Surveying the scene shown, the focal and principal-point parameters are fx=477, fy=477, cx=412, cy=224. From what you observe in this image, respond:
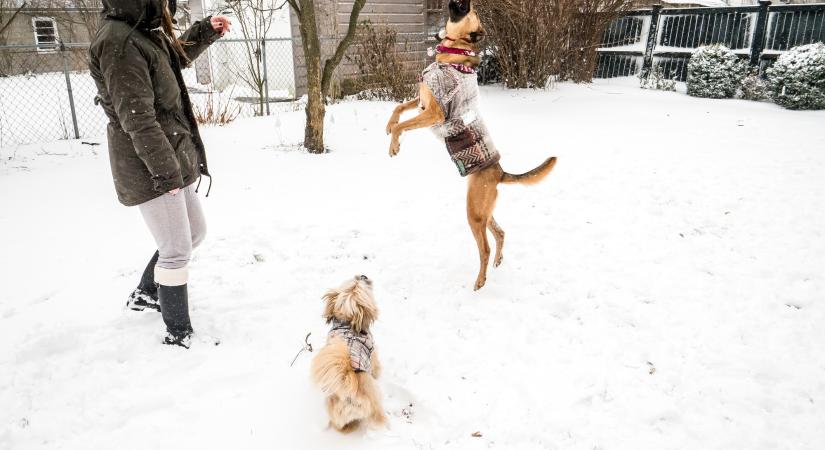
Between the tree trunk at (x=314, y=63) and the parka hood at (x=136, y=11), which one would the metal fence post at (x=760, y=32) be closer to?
the tree trunk at (x=314, y=63)

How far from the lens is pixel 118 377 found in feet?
8.31

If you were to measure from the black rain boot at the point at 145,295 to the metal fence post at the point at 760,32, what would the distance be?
41.2ft

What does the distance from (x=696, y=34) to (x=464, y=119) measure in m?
11.5

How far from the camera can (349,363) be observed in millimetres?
2088

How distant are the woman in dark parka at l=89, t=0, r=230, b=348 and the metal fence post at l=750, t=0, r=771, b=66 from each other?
11.9 m

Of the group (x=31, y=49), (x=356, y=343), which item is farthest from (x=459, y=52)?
(x=31, y=49)

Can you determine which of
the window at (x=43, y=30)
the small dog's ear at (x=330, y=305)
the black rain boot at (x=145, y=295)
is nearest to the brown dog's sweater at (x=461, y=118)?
the small dog's ear at (x=330, y=305)

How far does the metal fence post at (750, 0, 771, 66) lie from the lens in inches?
409

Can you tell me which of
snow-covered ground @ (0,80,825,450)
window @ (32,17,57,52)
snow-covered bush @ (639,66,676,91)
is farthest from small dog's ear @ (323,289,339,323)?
window @ (32,17,57,52)

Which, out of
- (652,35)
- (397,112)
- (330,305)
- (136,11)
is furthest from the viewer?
(652,35)

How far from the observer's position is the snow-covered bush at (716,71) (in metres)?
9.76

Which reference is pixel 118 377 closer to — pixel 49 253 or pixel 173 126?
pixel 173 126

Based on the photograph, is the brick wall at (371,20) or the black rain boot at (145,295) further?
the brick wall at (371,20)

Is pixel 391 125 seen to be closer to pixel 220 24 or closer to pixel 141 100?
pixel 220 24
